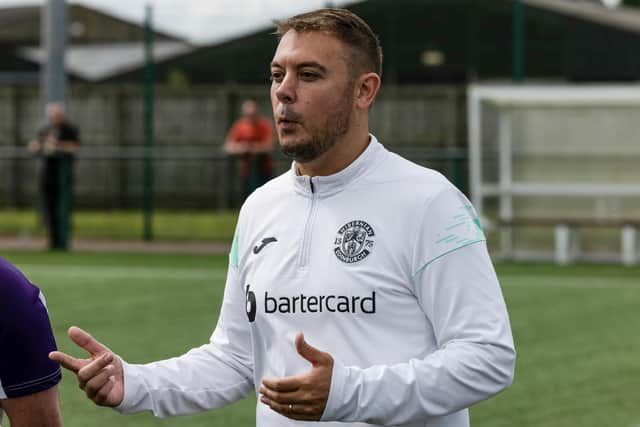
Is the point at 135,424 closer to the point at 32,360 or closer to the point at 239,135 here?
the point at 32,360

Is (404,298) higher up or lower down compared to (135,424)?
higher up

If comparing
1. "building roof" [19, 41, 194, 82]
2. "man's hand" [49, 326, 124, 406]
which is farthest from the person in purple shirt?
"building roof" [19, 41, 194, 82]

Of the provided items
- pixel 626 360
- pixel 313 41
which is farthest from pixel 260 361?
pixel 626 360

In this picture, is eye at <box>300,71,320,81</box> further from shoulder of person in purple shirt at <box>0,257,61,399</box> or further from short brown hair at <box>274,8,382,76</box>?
shoulder of person in purple shirt at <box>0,257,61,399</box>

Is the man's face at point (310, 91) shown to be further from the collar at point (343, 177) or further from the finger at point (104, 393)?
the finger at point (104, 393)

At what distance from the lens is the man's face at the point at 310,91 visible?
331 centimetres

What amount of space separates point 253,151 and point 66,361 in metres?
15.8

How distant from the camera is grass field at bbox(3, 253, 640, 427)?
7.50 meters

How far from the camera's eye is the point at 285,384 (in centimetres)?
305

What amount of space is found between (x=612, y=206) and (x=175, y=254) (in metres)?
5.84

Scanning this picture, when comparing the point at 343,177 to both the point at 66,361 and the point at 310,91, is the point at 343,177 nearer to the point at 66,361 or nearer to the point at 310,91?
the point at 310,91

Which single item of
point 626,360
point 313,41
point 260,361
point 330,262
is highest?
point 313,41

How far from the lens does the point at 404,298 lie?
330cm

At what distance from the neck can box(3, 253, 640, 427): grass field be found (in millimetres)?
3904
